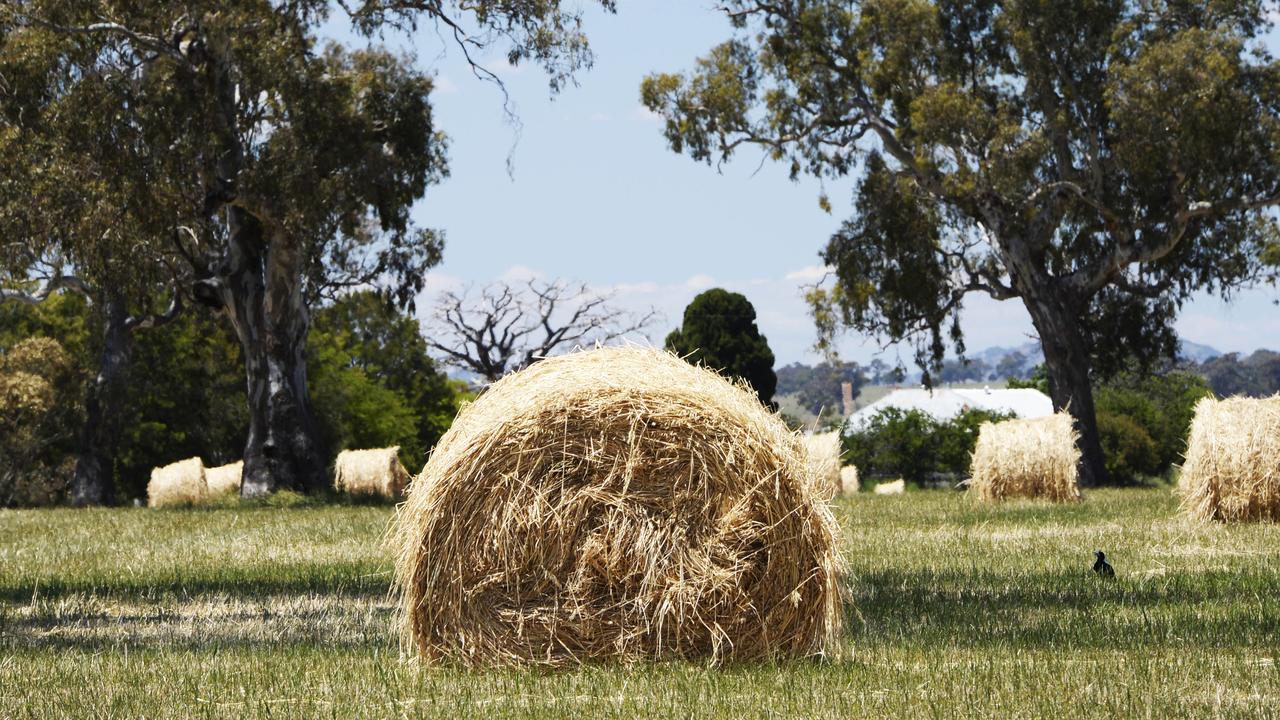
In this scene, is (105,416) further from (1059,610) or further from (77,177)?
(1059,610)

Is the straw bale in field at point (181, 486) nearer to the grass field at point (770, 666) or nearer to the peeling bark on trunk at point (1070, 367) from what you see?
the grass field at point (770, 666)

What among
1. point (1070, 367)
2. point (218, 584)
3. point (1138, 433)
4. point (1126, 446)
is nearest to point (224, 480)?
point (1070, 367)

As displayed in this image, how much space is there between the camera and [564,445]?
7.52m

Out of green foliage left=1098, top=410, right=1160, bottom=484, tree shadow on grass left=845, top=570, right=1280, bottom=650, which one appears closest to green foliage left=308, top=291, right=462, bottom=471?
green foliage left=1098, top=410, right=1160, bottom=484

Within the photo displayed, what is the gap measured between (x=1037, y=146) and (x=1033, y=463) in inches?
420

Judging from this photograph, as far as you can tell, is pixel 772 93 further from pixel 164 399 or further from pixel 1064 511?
pixel 164 399

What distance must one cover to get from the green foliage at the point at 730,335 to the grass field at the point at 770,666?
4875cm

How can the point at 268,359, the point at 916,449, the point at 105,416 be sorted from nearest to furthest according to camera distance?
the point at 268,359 → the point at 105,416 → the point at 916,449

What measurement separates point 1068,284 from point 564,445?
28.3 meters

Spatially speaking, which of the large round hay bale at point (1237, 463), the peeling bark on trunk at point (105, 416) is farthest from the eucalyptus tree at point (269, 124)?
the large round hay bale at point (1237, 463)

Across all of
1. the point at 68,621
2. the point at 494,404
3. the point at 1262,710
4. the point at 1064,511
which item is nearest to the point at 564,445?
the point at 494,404

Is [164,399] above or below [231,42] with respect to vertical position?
below

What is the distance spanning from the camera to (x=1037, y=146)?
98.9 ft

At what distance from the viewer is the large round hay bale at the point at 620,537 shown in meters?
7.36
